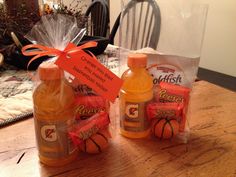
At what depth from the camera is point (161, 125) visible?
56 cm

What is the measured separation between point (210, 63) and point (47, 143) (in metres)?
2.04

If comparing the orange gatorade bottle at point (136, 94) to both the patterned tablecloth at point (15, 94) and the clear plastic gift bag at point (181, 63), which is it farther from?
the patterned tablecloth at point (15, 94)

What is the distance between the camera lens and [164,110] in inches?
21.9

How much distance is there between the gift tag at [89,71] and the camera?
48 cm

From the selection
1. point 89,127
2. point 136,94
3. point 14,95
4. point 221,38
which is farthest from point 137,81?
point 221,38

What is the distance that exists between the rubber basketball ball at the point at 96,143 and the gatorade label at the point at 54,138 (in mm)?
31

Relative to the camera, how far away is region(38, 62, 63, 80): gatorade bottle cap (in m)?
0.45

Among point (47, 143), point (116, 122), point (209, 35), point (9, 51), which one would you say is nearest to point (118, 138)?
point (116, 122)

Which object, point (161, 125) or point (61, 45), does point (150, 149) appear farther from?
point (61, 45)

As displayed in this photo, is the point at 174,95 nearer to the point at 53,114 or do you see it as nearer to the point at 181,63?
the point at 181,63

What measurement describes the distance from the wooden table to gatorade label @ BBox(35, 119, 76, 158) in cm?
3

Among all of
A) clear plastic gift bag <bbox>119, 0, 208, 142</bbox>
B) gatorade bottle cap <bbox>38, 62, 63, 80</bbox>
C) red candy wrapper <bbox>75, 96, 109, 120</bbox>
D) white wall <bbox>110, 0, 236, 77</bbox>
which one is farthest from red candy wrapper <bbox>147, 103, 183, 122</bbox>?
white wall <bbox>110, 0, 236, 77</bbox>

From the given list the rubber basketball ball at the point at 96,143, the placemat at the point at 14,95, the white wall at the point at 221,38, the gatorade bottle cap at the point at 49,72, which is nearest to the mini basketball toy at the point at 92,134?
the rubber basketball ball at the point at 96,143

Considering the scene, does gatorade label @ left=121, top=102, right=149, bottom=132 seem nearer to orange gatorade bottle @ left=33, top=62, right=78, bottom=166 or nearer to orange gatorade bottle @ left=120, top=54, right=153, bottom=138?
orange gatorade bottle @ left=120, top=54, right=153, bottom=138
